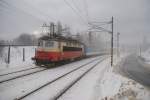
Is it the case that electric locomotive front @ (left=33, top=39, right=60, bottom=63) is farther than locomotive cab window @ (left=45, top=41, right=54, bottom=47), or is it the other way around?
locomotive cab window @ (left=45, top=41, right=54, bottom=47)

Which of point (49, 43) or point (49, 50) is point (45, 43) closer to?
point (49, 43)

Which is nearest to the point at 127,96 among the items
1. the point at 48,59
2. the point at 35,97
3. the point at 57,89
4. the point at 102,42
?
the point at 57,89

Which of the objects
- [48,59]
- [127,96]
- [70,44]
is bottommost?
[127,96]

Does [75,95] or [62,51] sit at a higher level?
[62,51]

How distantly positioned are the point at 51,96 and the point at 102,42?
12000 centimetres

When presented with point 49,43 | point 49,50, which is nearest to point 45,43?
A: point 49,43

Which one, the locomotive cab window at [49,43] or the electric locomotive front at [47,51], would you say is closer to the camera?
the electric locomotive front at [47,51]

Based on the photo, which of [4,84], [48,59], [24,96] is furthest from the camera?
[48,59]

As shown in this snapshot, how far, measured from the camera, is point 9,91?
8766 mm

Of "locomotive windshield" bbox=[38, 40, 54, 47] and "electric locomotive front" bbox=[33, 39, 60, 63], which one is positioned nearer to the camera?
"electric locomotive front" bbox=[33, 39, 60, 63]

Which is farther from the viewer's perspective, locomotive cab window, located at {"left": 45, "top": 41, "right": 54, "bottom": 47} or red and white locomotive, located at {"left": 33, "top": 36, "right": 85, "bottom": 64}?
locomotive cab window, located at {"left": 45, "top": 41, "right": 54, "bottom": 47}

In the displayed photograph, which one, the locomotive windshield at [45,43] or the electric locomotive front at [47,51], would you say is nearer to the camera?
the electric locomotive front at [47,51]

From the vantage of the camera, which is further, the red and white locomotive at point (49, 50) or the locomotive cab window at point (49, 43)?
the locomotive cab window at point (49, 43)

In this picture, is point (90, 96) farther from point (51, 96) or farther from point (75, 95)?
point (51, 96)
